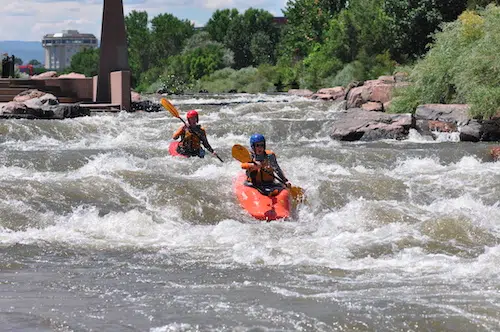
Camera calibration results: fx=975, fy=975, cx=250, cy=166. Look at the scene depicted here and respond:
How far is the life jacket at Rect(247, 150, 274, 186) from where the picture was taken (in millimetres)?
11747

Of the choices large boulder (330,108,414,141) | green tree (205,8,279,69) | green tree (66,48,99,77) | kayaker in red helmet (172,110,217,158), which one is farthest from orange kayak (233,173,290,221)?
green tree (66,48,99,77)

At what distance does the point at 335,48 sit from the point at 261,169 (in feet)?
99.3

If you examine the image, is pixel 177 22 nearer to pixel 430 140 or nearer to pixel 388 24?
pixel 388 24

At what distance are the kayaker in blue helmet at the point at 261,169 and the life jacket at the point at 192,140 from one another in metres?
3.09

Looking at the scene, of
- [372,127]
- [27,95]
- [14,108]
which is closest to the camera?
[372,127]

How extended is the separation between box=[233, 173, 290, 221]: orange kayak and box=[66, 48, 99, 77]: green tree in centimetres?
7809

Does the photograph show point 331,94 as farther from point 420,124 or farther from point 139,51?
point 139,51

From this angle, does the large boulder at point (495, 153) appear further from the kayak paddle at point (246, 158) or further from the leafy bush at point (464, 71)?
the kayak paddle at point (246, 158)

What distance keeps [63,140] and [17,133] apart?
0.91m

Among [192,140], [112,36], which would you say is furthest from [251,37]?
[192,140]

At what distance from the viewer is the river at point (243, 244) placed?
6664 millimetres

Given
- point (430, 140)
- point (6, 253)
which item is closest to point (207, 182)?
point (6, 253)

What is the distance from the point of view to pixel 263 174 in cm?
1180

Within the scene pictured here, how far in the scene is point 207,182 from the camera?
41.3 feet
